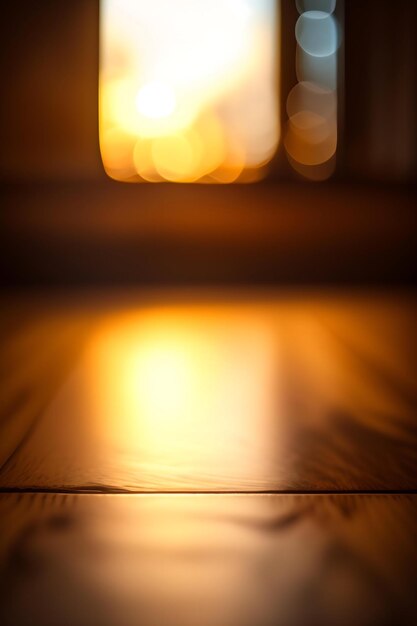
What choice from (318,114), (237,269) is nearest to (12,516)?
(237,269)

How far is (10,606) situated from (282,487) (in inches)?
8.3

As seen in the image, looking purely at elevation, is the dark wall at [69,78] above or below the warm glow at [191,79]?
below

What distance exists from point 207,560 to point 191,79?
11.6 feet

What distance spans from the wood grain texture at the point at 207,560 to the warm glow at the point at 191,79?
8.86 feet

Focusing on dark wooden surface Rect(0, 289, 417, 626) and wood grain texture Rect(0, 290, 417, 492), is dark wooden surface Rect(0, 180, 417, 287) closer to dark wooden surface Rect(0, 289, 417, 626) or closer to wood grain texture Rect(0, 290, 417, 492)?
wood grain texture Rect(0, 290, 417, 492)

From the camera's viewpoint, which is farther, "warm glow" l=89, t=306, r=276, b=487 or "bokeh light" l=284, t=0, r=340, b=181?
"bokeh light" l=284, t=0, r=340, b=181

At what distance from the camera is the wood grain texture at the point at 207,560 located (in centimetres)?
32

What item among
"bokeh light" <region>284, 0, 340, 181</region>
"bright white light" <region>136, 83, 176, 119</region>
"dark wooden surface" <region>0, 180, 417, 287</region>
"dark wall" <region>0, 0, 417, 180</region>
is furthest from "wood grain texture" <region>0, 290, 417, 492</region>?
"bright white light" <region>136, 83, 176, 119</region>

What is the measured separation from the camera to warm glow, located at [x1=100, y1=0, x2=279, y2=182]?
129 inches

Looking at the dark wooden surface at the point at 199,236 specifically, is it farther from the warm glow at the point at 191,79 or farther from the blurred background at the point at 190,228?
the warm glow at the point at 191,79

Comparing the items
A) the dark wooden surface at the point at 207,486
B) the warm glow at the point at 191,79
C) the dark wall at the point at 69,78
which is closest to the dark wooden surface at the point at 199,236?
the dark wall at the point at 69,78

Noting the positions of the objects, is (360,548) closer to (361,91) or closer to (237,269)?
(237,269)

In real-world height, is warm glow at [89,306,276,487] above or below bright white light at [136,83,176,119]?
below

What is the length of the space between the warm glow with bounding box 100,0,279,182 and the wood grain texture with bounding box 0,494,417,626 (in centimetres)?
270
